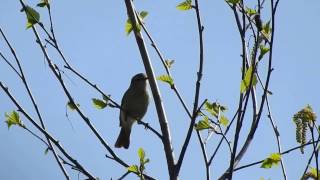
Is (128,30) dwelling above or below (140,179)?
above

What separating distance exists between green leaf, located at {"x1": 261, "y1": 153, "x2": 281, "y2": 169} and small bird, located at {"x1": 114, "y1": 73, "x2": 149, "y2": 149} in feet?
15.2

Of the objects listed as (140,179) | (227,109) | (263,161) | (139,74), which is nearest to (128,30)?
(227,109)

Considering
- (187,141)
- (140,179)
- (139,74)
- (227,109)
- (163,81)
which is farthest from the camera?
(139,74)

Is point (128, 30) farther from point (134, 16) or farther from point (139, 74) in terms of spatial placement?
point (139, 74)

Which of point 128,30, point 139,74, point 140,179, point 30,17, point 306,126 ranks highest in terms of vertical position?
point 139,74

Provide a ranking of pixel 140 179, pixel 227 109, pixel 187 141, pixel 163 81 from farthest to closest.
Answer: pixel 227 109 < pixel 163 81 < pixel 140 179 < pixel 187 141

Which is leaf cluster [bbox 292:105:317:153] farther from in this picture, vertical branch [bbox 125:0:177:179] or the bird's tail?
the bird's tail

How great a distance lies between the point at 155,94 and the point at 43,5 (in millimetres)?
1274

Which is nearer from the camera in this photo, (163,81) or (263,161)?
(263,161)

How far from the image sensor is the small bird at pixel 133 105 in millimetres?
8500

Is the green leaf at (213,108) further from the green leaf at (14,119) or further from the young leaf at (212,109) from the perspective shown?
the green leaf at (14,119)

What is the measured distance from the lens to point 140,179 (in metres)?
3.82

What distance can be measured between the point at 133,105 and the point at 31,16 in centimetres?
445

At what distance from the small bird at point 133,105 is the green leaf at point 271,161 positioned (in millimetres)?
4622
